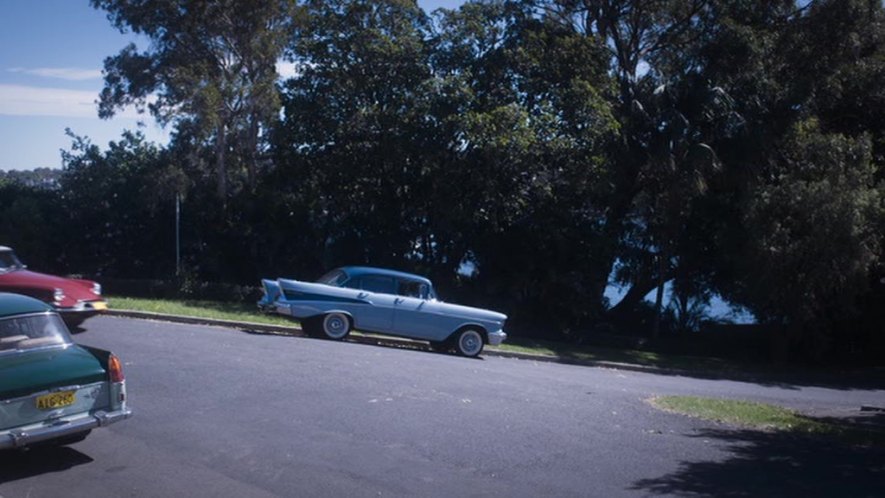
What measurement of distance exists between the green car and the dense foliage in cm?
1640

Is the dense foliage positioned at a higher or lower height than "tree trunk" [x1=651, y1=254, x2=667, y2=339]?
higher

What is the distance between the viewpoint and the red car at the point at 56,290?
1479 centimetres

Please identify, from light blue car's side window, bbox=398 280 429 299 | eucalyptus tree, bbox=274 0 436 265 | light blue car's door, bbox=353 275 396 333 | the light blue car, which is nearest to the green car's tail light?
the light blue car

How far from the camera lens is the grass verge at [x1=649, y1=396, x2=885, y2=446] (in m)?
11.5

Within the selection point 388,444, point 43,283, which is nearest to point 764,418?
point 388,444

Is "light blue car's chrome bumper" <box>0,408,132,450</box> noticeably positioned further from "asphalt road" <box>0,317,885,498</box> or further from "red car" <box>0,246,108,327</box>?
"red car" <box>0,246,108,327</box>

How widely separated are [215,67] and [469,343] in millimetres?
15910

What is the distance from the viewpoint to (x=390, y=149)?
84.3 ft

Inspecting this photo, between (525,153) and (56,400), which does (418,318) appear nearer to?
(525,153)

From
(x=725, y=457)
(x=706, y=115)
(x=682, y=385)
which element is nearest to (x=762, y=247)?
(x=706, y=115)

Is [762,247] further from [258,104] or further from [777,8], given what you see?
[258,104]

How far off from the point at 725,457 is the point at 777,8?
74.4 ft

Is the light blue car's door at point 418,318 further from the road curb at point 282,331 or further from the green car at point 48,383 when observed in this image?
the green car at point 48,383

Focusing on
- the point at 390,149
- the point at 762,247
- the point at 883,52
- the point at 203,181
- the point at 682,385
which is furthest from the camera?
the point at 203,181
